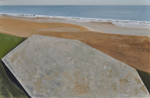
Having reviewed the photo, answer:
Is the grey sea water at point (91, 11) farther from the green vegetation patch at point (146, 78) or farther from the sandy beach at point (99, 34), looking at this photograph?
the green vegetation patch at point (146, 78)

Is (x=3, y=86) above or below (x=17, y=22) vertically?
below

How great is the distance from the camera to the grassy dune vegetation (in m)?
0.89

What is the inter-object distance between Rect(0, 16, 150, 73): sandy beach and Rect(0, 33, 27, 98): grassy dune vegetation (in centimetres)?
5

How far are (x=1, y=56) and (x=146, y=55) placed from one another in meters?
1.10

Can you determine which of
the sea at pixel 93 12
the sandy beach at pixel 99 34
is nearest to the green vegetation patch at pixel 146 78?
the sandy beach at pixel 99 34

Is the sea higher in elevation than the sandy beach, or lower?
higher

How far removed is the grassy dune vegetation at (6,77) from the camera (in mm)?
891

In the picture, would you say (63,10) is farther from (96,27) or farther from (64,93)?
(64,93)

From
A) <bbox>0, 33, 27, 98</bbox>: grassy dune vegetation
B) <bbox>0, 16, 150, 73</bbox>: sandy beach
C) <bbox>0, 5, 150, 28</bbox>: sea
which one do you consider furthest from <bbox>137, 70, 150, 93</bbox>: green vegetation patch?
<bbox>0, 33, 27, 98</bbox>: grassy dune vegetation

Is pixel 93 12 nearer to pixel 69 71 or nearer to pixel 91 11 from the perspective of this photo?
pixel 91 11

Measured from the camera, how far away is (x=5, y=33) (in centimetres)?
95

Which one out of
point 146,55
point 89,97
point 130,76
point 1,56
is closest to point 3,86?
point 1,56

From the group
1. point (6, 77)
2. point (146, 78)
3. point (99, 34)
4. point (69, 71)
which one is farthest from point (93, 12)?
point (6, 77)

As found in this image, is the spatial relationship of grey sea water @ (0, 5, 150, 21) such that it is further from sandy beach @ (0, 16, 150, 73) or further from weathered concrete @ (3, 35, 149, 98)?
weathered concrete @ (3, 35, 149, 98)
